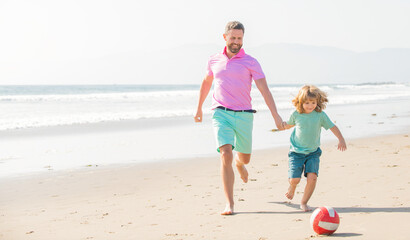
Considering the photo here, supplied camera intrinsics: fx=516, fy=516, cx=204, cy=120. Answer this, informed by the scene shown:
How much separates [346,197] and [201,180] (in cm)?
227

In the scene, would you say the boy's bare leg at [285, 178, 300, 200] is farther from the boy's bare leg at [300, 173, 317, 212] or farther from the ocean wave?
the ocean wave

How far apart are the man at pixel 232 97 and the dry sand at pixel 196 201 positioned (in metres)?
0.62

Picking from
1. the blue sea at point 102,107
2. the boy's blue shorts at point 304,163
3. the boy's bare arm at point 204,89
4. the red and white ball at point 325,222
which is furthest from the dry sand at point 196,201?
the blue sea at point 102,107

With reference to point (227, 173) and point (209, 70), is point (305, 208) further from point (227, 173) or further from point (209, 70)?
point (209, 70)

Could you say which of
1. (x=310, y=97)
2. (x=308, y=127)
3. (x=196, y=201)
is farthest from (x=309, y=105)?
(x=196, y=201)

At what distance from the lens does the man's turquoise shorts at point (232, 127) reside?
5.53 metres

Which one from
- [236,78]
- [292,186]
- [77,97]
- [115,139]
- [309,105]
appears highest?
[236,78]

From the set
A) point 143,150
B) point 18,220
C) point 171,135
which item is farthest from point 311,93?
point 171,135

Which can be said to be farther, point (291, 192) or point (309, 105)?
point (291, 192)

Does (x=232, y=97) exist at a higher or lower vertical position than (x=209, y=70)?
lower

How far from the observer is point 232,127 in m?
5.59

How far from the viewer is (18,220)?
18.1 ft

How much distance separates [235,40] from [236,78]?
1.32ft

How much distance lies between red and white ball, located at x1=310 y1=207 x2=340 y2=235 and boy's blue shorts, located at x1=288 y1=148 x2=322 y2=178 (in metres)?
1.05
